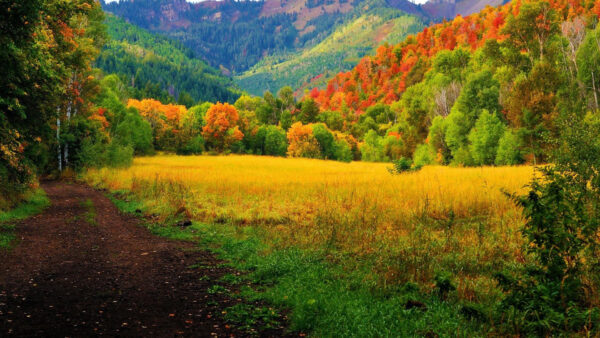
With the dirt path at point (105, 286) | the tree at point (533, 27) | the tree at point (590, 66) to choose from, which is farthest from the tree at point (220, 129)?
the dirt path at point (105, 286)

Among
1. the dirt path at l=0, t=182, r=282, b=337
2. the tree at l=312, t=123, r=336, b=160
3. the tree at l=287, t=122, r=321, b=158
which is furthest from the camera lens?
the tree at l=312, t=123, r=336, b=160

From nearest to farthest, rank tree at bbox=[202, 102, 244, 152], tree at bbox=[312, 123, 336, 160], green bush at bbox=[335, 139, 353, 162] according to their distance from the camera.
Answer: tree at bbox=[202, 102, 244, 152] < tree at bbox=[312, 123, 336, 160] < green bush at bbox=[335, 139, 353, 162]

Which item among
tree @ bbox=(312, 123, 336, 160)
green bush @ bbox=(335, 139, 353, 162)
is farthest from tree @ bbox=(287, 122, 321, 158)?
green bush @ bbox=(335, 139, 353, 162)

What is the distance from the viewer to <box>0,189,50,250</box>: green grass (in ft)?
36.3

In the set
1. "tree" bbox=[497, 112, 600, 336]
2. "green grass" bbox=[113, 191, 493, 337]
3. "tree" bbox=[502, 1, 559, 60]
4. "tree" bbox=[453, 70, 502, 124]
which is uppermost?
"tree" bbox=[502, 1, 559, 60]

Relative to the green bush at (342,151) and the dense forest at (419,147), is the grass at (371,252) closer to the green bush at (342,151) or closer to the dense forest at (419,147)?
the dense forest at (419,147)

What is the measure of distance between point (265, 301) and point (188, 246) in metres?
5.24

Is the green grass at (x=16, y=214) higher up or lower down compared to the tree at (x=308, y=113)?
lower down

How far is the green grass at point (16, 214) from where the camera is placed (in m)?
11.1

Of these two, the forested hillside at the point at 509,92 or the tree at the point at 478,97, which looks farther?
the tree at the point at 478,97

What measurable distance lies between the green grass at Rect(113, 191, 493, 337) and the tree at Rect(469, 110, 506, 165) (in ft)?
146

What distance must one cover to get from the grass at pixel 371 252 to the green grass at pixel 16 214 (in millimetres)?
4166

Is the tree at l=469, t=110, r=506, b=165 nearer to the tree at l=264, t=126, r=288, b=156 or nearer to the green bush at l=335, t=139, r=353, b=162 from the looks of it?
the green bush at l=335, t=139, r=353, b=162

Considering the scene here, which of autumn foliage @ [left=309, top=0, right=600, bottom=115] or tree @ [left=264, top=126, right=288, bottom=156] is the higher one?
autumn foliage @ [left=309, top=0, right=600, bottom=115]
